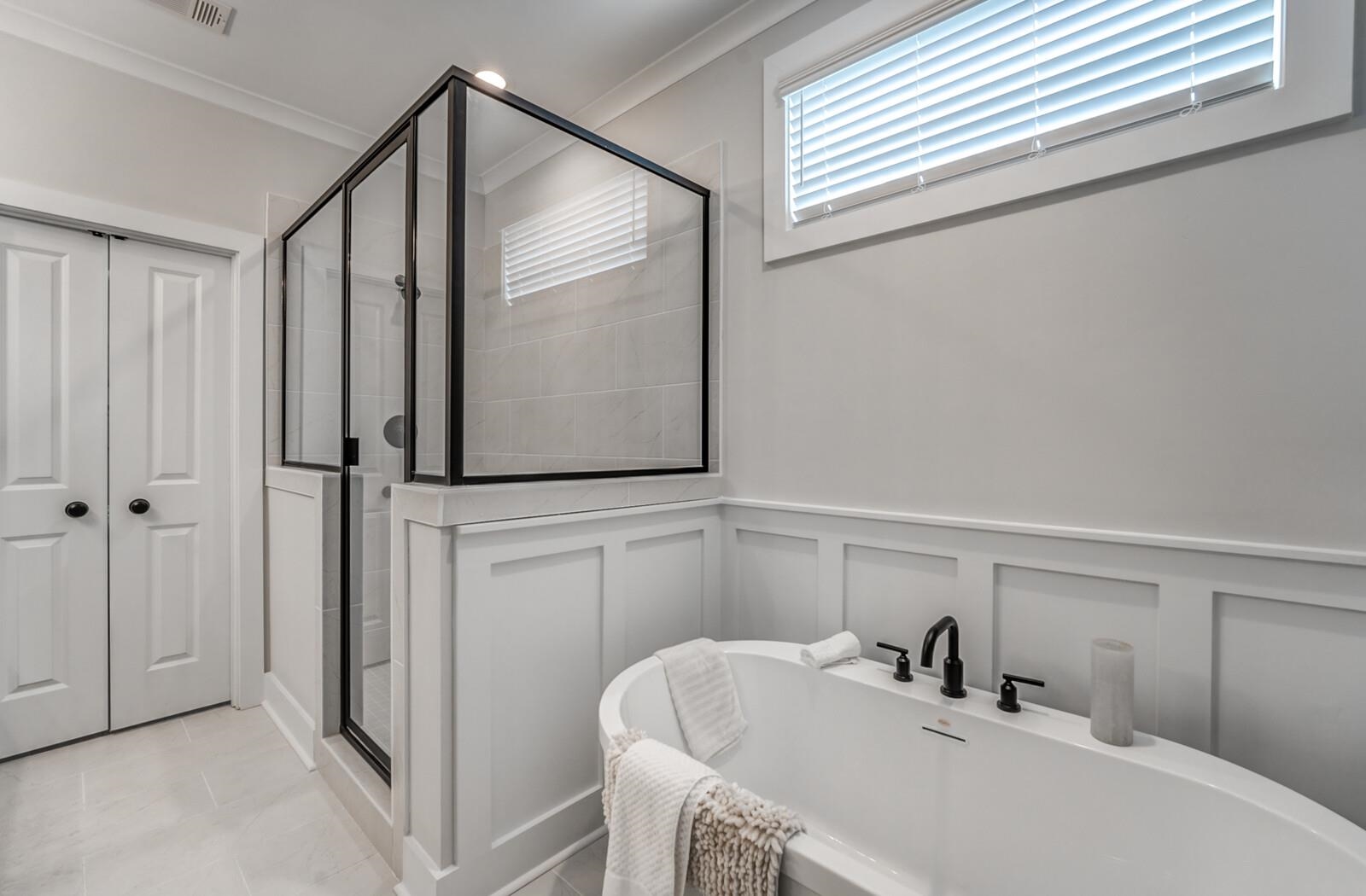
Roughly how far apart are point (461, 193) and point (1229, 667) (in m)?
2.03

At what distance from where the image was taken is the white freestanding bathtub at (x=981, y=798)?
3.06 ft

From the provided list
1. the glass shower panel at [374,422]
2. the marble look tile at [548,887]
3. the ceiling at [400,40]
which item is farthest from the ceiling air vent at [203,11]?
the marble look tile at [548,887]

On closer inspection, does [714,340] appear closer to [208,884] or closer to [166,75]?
[208,884]

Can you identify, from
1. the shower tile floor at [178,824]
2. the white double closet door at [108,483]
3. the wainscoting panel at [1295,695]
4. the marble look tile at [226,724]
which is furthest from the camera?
the marble look tile at [226,724]

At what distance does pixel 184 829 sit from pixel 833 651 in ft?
6.63

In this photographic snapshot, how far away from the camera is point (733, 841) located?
0.91 m

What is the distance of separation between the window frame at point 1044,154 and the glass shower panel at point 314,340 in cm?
164

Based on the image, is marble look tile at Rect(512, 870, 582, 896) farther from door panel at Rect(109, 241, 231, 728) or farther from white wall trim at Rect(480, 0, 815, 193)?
door panel at Rect(109, 241, 231, 728)

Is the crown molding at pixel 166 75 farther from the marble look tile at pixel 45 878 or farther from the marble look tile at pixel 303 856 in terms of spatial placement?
the marble look tile at pixel 303 856

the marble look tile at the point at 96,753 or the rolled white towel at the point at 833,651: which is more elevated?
the rolled white towel at the point at 833,651

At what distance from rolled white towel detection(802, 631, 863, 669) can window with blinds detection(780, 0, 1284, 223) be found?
1.29 metres

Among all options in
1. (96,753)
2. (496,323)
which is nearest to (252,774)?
(96,753)

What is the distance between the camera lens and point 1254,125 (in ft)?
3.74

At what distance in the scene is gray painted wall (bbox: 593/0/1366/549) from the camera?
1.10 metres
